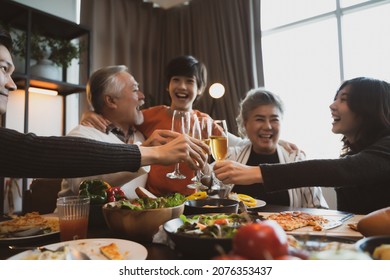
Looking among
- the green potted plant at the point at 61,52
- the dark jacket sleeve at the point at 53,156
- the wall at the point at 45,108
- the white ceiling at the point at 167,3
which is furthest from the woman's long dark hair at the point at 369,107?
the white ceiling at the point at 167,3

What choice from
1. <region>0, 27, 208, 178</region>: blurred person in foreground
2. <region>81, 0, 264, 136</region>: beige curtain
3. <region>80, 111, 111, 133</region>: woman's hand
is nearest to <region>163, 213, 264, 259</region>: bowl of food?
<region>0, 27, 208, 178</region>: blurred person in foreground

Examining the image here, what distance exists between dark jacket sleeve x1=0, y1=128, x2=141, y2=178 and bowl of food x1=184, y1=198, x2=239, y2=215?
0.22 metres

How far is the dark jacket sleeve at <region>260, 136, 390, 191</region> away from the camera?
1006mm

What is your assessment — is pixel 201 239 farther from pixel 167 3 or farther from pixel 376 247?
pixel 167 3

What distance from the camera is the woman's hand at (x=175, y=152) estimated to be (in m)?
0.91

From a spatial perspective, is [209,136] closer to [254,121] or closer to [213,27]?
[254,121]

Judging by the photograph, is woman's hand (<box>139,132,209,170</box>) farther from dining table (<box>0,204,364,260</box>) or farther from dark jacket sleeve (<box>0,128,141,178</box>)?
dining table (<box>0,204,364,260</box>)

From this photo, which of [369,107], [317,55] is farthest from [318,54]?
[369,107]

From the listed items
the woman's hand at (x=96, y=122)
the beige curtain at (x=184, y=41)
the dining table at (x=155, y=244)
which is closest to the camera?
the dining table at (x=155, y=244)

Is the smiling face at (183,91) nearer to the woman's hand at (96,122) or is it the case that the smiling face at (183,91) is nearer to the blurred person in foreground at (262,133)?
the blurred person in foreground at (262,133)

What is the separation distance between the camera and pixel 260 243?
358mm

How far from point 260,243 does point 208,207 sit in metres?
0.48

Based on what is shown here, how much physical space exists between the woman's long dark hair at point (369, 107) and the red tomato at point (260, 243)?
1.18m
